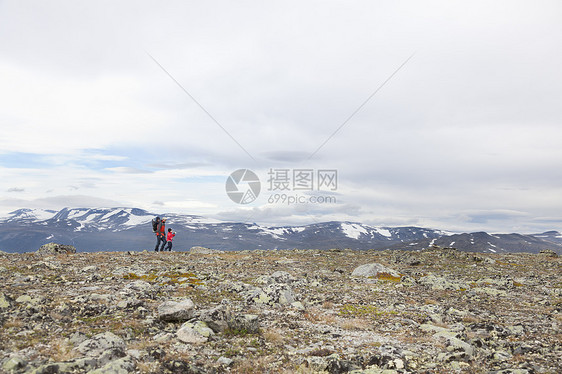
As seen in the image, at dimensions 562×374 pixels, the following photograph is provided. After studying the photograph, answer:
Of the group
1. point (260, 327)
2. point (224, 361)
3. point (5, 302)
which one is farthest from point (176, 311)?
point (5, 302)

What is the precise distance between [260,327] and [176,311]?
3.83m

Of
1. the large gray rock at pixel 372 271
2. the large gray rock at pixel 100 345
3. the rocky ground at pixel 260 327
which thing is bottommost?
the large gray rock at pixel 372 271

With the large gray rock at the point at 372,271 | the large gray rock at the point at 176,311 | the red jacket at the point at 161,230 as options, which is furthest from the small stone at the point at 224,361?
the red jacket at the point at 161,230

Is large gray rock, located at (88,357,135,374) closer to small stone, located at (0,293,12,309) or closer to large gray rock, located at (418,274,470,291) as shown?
small stone, located at (0,293,12,309)

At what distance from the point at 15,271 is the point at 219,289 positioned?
15.0 m

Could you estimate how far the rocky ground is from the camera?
10.5 metres

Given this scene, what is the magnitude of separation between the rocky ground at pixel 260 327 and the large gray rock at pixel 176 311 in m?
0.05

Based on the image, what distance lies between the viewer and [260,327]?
1502 centimetres

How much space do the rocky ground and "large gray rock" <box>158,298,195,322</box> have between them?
5cm

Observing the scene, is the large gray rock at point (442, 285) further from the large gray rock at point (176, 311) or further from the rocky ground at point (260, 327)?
the large gray rock at point (176, 311)

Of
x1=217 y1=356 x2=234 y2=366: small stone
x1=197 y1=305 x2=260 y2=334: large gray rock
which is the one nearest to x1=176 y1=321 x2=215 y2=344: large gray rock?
x1=197 y1=305 x2=260 y2=334: large gray rock

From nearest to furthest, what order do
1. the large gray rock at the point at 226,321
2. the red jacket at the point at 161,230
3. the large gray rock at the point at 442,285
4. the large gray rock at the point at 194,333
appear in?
the large gray rock at the point at 194,333 → the large gray rock at the point at 226,321 → the large gray rock at the point at 442,285 → the red jacket at the point at 161,230

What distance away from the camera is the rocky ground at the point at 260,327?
1053cm

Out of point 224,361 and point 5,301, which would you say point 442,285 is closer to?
point 224,361
